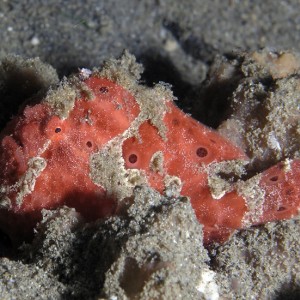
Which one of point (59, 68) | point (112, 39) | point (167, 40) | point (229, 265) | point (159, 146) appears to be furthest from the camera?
point (167, 40)

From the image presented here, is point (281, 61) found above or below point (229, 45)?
above

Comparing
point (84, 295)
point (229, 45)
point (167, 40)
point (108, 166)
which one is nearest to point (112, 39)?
point (167, 40)

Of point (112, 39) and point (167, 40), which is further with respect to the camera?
point (167, 40)

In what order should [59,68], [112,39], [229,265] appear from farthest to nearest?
[112,39] → [59,68] → [229,265]

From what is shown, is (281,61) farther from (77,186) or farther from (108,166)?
(77,186)
